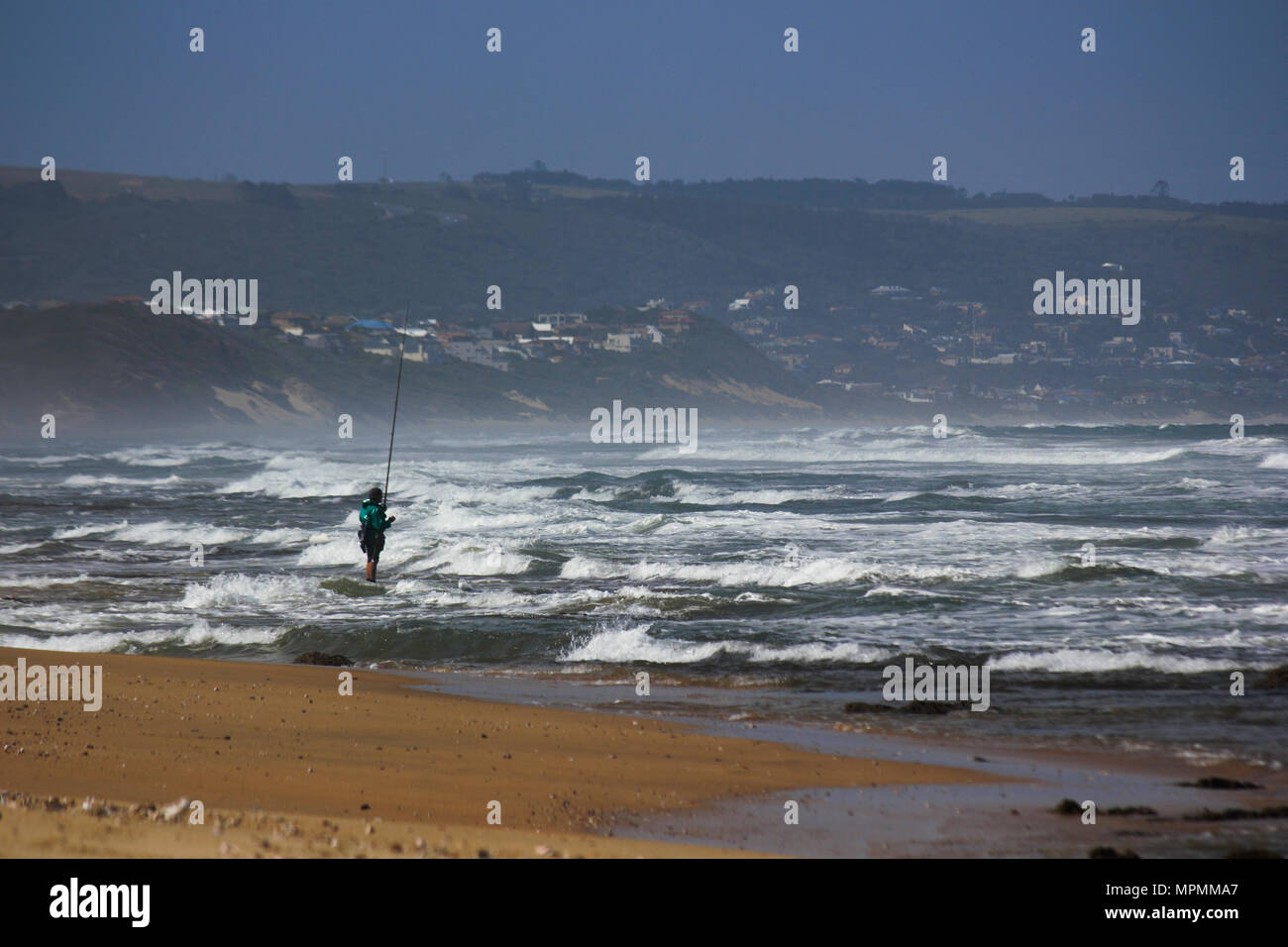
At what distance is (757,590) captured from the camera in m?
15.2

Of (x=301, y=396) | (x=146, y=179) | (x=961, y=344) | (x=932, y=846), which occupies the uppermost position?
(x=146, y=179)

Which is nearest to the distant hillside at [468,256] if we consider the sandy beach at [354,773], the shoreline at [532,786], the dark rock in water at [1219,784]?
the sandy beach at [354,773]

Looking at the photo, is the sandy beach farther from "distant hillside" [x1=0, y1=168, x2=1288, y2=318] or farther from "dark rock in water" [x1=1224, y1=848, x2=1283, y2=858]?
"distant hillside" [x1=0, y1=168, x2=1288, y2=318]

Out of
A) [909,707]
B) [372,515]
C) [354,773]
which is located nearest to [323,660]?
[372,515]

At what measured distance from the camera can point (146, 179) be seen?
18288 centimetres

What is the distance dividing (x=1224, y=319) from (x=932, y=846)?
562ft

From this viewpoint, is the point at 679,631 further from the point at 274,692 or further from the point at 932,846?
the point at 932,846

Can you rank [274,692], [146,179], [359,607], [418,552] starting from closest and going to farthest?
1. [274,692]
2. [359,607]
3. [418,552]
4. [146,179]

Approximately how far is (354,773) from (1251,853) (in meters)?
4.29

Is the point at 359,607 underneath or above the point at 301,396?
underneath

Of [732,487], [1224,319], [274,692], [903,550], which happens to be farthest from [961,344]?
[274,692]

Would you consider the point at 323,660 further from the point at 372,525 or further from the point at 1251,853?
the point at 1251,853

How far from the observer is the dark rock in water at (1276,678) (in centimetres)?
945

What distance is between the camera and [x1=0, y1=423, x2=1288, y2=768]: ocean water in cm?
984
